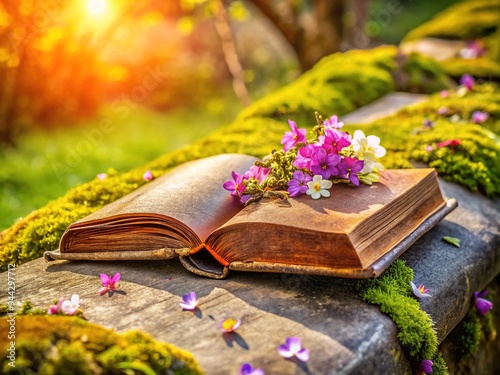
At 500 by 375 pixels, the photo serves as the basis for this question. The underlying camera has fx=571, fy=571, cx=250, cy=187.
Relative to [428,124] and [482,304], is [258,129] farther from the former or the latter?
[482,304]

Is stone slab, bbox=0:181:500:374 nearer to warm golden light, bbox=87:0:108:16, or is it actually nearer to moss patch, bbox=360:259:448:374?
moss patch, bbox=360:259:448:374

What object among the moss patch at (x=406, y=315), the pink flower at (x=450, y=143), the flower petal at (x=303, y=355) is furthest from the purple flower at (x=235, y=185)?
the pink flower at (x=450, y=143)

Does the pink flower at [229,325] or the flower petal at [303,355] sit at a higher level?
the pink flower at [229,325]

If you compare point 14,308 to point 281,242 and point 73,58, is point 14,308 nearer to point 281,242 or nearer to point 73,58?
point 281,242

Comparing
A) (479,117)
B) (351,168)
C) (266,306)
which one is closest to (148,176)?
(351,168)

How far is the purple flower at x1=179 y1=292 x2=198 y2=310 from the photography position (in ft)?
6.31

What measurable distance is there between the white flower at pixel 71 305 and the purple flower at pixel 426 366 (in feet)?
3.97

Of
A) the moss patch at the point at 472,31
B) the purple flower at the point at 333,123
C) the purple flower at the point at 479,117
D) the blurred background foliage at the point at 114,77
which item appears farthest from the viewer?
the blurred background foliage at the point at 114,77

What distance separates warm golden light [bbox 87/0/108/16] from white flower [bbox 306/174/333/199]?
5175 mm

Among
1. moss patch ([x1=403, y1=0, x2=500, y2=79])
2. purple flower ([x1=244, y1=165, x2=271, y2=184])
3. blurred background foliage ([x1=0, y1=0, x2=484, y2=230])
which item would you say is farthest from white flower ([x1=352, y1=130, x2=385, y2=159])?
blurred background foliage ([x1=0, y1=0, x2=484, y2=230])

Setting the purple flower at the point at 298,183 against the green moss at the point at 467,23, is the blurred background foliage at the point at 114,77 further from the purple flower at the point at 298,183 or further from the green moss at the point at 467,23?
the purple flower at the point at 298,183

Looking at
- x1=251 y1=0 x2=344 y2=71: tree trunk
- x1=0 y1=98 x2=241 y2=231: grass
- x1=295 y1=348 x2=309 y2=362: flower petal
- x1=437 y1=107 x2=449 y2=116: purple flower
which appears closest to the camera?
x1=295 y1=348 x2=309 y2=362: flower petal

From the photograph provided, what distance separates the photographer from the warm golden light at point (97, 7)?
6605 mm

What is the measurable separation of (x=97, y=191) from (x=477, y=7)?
5.04 m
